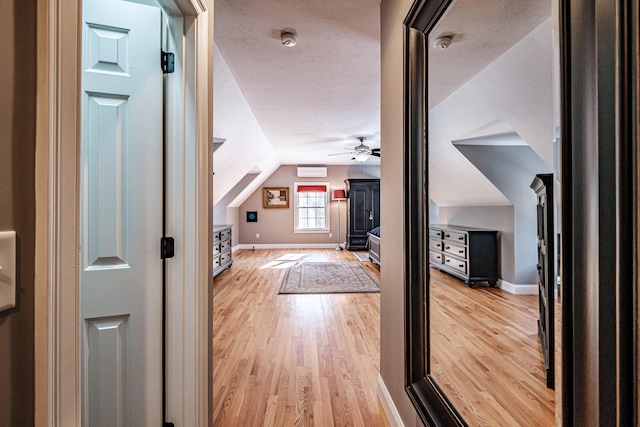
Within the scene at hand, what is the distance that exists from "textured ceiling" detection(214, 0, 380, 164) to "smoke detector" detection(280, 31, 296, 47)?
4 cm

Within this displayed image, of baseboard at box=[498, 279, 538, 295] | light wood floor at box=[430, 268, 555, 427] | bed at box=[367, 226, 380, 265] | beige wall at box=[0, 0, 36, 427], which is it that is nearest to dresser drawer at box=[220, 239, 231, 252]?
Answer: bed at box=[367, 226, 380, 265]

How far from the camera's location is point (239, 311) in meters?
3.68

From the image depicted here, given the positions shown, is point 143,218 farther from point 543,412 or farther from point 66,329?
point 543,412

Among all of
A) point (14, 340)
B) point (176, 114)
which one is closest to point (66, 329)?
point (14, 340)

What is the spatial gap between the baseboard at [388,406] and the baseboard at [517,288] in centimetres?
89

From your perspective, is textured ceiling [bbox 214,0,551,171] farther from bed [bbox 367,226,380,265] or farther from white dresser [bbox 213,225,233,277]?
bed [bbox 367,226,380,265]

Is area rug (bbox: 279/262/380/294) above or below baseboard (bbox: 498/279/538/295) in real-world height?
below

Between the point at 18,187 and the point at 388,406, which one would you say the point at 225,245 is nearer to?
the point at 388,406

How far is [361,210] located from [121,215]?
24.8 ft

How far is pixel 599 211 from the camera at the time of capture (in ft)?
1.76

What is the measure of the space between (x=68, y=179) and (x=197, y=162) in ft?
2.45

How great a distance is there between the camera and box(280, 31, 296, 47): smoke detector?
2.32 m

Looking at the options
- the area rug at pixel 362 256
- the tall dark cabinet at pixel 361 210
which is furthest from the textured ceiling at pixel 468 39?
the tall dark cabinet at pixel 361 210

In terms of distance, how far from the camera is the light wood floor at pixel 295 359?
186 centimetres
